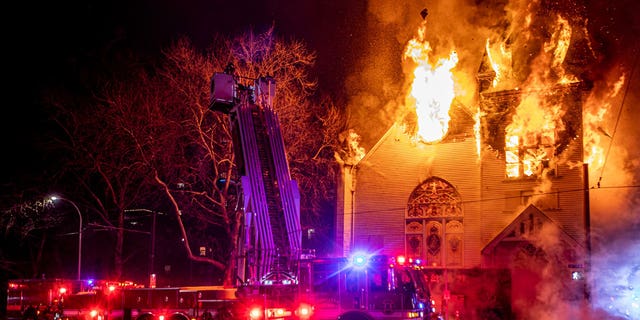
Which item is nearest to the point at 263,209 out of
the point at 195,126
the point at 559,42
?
the point at 195,126

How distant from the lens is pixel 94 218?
1606 inches


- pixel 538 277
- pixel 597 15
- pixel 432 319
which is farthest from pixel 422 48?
pixel 432 319

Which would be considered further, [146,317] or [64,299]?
[64,299]

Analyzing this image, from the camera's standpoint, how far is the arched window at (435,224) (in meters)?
24.7

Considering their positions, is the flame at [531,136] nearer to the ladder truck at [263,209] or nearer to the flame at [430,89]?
the flame at [430,89]

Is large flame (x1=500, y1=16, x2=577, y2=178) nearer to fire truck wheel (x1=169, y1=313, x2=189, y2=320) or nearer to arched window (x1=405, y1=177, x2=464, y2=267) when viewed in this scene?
arched window (x1=405, y1=177, x2=464, y2=267)

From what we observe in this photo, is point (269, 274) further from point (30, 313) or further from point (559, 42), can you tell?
point (559, 42)

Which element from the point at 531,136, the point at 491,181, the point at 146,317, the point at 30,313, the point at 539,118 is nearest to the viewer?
the point at 146,317

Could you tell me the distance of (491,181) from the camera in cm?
2406

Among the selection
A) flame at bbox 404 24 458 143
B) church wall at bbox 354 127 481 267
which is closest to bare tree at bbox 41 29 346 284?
church wall at bbox 354 127 481 267

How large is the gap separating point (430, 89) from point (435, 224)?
18.7ft

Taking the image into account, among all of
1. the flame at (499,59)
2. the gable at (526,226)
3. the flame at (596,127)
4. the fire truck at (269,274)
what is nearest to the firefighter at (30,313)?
the fire truck at (269,274)

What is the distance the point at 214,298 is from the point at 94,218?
28381 millimetres

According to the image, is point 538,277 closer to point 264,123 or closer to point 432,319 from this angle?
point 432,319
